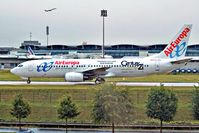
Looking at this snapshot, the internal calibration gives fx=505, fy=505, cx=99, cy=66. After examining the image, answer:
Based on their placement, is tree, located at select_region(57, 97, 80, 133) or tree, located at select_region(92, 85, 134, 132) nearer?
tree, located at select_region(92, 85, 134, 132)

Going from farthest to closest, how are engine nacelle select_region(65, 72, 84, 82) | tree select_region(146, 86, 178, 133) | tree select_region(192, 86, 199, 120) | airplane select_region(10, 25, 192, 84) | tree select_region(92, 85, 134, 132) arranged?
airplane select_region(10, 25, 192, 84) < engine nacelle select_region(65, 72, 84, 82) < tree select_region(192, 86, 199, 120) < tree select_region(146, 86, 178, 133) < tree select_region(92, 85, 134, 132)

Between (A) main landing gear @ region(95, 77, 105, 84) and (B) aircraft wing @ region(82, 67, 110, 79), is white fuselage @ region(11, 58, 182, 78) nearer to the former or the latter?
(B) aircraft wing @ region(82, 67, 110, 79)

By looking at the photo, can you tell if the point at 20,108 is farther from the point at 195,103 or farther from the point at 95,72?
the point at 95,72

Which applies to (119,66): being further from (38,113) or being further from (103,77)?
(38,113)

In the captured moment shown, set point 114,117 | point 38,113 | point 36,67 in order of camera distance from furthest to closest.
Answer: point 36,67 → point 38,113 → point 114,117

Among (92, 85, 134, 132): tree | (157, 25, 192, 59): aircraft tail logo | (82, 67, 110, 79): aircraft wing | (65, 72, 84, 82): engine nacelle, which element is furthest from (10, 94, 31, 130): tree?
(157, 25, 192, 59): aircraft tail logo

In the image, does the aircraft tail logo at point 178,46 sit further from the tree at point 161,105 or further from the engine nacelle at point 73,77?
the tree at point 161,105

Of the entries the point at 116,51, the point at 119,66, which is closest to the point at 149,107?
the point at 119,66

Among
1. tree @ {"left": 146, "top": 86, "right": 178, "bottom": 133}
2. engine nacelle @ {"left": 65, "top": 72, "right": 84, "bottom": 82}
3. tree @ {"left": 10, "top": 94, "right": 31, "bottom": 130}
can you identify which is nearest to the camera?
tree @ {"left": 146, "top": 86, "right": 178, "bottom": 133}

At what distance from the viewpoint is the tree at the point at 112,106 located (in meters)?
33.9

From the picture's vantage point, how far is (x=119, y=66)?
6669 cm

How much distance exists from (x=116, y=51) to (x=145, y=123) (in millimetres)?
132292

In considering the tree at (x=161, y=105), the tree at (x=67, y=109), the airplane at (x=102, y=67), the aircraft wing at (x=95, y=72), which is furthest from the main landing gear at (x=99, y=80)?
the tree at (x=161, y=105)

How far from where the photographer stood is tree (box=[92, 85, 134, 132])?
111 feet
